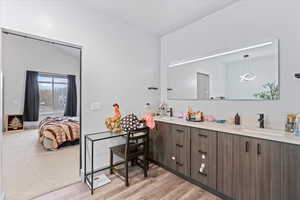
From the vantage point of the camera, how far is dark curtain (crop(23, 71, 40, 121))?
5536 mm

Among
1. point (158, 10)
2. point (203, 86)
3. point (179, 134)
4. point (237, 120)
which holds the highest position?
point (158, 10)

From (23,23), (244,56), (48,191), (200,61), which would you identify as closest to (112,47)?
(23,23)

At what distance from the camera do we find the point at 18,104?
544cm

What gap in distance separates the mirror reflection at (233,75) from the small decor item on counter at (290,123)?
0.92 ft

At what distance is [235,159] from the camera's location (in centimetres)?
174

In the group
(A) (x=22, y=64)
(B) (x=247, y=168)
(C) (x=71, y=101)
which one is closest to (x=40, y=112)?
(C) (x=71, y=101)

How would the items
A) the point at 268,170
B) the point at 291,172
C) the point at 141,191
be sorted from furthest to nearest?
the point at 141,191, the point at 268,170, the point at 291,172

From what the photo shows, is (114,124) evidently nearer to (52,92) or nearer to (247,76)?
(247,76)

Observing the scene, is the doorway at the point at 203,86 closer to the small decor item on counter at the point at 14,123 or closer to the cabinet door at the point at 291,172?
the cabinet door at the point at 291,172

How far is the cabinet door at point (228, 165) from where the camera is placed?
5.69 ft

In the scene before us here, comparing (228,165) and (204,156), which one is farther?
(204,156)

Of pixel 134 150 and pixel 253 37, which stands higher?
pixel 253 37

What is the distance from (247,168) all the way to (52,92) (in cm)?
701

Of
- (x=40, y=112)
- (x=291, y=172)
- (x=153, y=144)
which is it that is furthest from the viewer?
(x=40, y=112)
